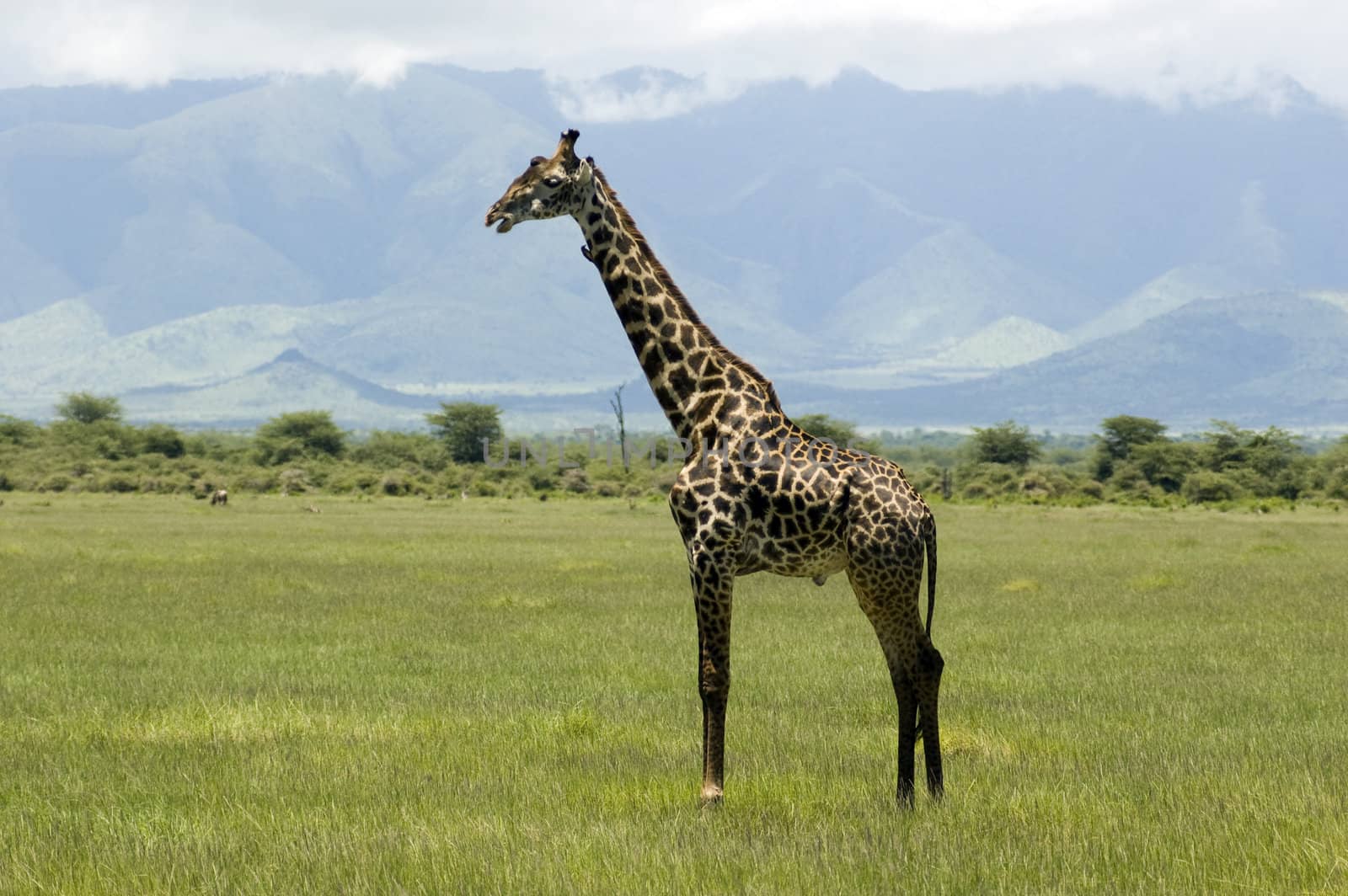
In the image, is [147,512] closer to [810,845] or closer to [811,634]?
[811,634]

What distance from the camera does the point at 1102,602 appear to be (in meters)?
25.2

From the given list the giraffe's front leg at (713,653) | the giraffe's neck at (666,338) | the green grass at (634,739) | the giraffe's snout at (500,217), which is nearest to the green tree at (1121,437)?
the green grass at (634,739)

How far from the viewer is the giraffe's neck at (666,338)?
34.1ft

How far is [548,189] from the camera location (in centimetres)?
1016

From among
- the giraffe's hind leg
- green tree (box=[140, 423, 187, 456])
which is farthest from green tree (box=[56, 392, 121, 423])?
the giraffe's hind leg

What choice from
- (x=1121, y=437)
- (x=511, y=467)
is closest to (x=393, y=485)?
(x=511, y=467)

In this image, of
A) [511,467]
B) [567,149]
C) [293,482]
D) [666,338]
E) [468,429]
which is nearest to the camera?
[567,149]

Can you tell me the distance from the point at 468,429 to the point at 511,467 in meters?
23.6

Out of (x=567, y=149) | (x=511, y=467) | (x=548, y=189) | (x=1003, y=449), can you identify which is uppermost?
(x=567, y=149)

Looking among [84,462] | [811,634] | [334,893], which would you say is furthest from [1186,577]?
[84,462]

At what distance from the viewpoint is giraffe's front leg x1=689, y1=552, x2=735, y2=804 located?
9.87 meters

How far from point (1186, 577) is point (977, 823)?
21.1 metres

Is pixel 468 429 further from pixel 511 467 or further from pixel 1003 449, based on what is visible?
pixel 1003 449

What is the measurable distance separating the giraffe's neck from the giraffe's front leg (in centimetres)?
94
